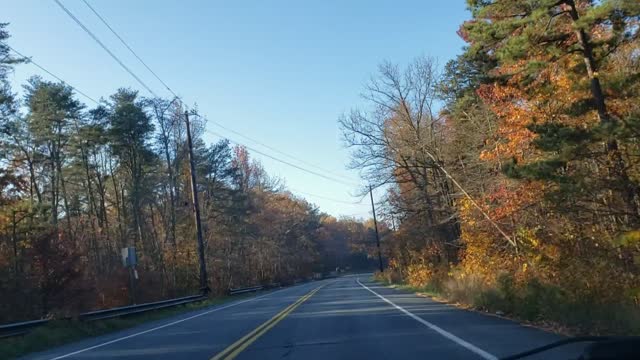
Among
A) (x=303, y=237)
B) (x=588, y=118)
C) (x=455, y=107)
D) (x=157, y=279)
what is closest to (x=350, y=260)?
(x=303, y=237)

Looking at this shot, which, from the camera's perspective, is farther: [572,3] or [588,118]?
[588,118]

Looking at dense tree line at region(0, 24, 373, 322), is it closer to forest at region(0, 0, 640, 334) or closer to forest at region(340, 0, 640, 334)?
forest at region(0, 0, 640, 334)

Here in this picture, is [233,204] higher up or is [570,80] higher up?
[233,204]

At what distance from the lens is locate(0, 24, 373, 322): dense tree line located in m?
29.1

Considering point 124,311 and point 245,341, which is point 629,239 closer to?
point 245,341

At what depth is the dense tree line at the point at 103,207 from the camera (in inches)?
1146

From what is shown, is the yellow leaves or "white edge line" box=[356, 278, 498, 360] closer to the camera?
"white edge line" box=[356, 278, 498, 360]

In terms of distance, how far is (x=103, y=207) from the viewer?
52.6 m

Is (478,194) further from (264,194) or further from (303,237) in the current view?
(303,237)

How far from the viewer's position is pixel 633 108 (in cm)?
1499

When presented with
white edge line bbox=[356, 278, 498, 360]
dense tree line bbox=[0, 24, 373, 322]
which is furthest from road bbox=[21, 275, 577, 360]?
dense tree line bbox=[0, 24, 373, 322]

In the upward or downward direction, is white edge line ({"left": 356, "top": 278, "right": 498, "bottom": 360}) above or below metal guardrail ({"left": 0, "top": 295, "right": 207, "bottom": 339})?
below

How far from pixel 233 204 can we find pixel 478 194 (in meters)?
36.9

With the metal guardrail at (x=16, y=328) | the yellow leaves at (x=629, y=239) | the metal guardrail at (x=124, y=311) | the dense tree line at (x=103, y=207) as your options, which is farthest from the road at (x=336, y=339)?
the dense tree line at (x=103, y=207)
